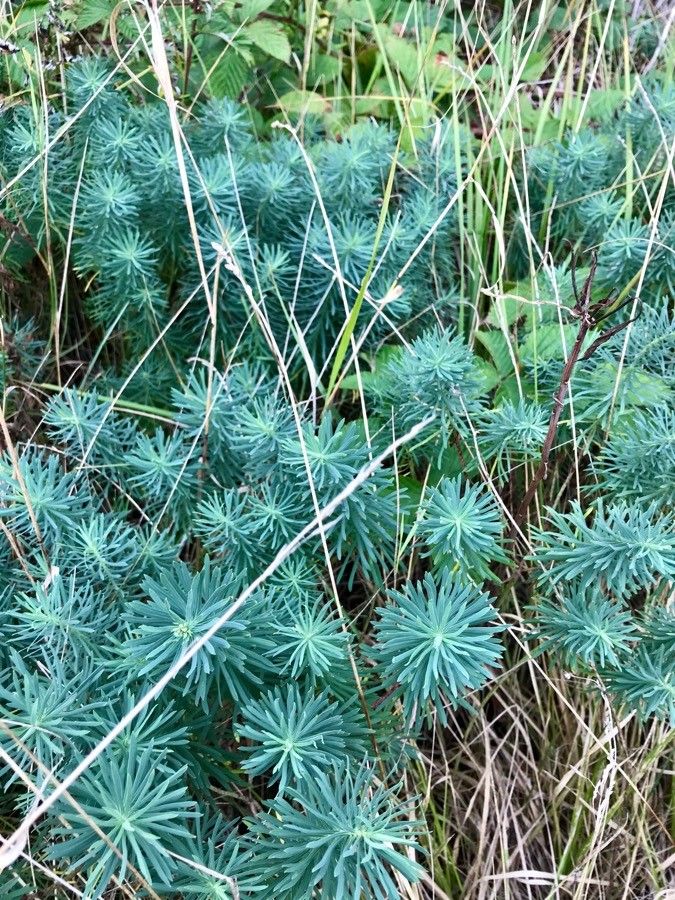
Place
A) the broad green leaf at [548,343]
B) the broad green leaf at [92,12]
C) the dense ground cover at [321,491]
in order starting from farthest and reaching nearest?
the broad green leaf at [92,12] → the broad green leaf at [548,343] → the dense ground cover at [321,491]

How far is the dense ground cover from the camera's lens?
0.61 m

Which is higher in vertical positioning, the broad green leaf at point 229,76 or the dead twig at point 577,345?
the broad green leaf at point 229,76

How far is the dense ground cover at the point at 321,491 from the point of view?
0.61 meters

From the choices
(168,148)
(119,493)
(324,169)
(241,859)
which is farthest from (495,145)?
(241,859)

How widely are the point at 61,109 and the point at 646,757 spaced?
1249 millimetres

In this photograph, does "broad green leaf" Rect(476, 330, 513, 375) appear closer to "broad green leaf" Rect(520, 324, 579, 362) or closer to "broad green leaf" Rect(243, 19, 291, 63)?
"broad green leaf" Rect(520, 324, 579, 362)

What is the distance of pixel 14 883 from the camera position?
67 centimetres

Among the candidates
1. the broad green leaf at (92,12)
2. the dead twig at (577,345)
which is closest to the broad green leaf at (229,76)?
the broad green leaf at (92,12)

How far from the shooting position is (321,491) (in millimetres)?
762

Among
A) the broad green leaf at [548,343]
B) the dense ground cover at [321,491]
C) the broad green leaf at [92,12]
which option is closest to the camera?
the dense ground cover at [321,491]

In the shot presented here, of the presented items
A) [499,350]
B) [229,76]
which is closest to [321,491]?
[499,350]

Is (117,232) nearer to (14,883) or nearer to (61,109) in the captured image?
(61,109)

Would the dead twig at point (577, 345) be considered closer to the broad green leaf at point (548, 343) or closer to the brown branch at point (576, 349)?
the brown branch at point (576, 349)

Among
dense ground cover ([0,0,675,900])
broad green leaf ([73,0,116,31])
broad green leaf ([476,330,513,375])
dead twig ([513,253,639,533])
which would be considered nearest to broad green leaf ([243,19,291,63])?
dense ground cover ([0,0,675,900])
